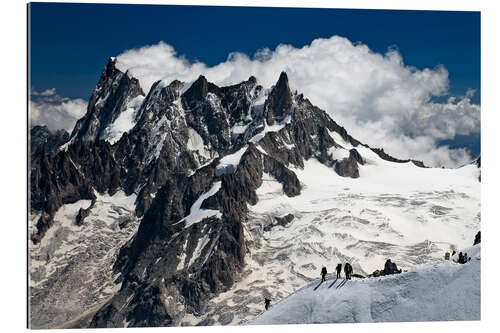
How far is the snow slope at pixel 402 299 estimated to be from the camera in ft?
140

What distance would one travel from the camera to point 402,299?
42.7 m

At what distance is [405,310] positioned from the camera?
140 ft

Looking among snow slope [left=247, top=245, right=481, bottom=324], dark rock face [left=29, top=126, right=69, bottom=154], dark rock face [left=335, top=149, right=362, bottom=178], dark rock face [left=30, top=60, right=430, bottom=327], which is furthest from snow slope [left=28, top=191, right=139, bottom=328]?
snow slope [left=247, top=245, right=481, bottom=324]

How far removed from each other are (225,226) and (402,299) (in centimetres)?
10526

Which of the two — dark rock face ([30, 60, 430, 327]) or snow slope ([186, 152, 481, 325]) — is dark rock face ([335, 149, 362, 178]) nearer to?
dark rock face ([30, 60, 430, 327])

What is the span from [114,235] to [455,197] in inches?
2877

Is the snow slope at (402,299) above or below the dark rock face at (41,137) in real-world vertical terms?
below

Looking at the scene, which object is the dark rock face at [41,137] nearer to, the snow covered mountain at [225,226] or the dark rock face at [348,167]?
the snow covered mountain at [225,226]

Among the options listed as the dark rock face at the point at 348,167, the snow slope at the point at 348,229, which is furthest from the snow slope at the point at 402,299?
the dark rock face at the point at 348,167

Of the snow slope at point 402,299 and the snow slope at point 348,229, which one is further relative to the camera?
the snow slope at point 348,229

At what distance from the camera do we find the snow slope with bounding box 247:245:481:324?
4253 centimetres

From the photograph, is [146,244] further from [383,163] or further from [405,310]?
[405,310]

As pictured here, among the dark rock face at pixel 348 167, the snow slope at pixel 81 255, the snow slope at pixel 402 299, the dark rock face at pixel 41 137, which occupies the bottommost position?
the snow slope at pixel 81 255

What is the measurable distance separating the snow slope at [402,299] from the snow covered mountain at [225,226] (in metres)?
72.5
